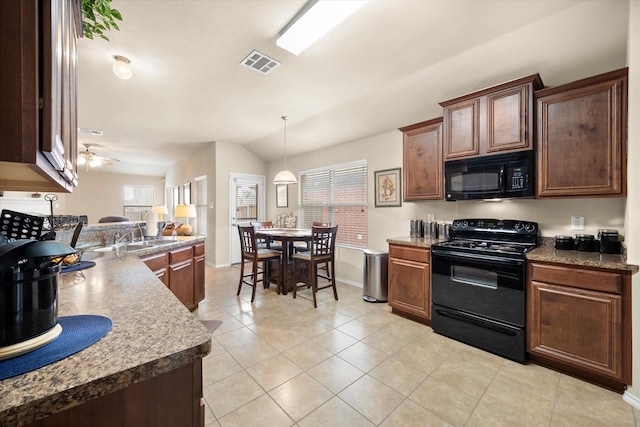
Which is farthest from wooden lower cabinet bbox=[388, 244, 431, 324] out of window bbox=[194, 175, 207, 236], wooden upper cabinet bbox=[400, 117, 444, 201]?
window bbox=[194, 175, 207, 236]

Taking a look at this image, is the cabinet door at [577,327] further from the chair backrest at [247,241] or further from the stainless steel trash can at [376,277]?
the chair backrest at [247,241]

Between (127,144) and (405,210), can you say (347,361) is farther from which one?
(127,144)

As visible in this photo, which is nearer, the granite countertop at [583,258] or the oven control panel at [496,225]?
the granite countertop at [583,258]

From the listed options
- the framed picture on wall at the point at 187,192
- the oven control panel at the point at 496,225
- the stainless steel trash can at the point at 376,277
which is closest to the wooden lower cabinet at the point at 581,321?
the oven control panel at the point at 496,225

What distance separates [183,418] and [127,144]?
6.96 m

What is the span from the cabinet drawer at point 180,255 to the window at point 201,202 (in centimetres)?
320

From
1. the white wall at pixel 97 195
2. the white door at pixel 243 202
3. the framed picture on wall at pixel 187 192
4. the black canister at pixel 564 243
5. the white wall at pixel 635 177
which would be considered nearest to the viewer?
the white wall at pixel 635 177

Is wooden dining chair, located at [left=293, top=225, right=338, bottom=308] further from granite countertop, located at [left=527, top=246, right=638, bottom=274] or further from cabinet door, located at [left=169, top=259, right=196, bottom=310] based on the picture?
granite countertop, located at [left=527, top=246, right=638, bottom=274]

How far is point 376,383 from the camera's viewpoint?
6.37ft

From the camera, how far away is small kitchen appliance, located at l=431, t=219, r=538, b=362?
2.21 meters

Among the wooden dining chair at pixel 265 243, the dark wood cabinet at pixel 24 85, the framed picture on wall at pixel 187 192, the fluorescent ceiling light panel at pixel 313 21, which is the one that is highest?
the fluorescent ceiling light panel at pixel 313 21

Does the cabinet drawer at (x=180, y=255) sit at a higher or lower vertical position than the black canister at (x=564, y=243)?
lower

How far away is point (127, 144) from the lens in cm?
604

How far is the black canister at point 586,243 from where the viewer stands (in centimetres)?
223
